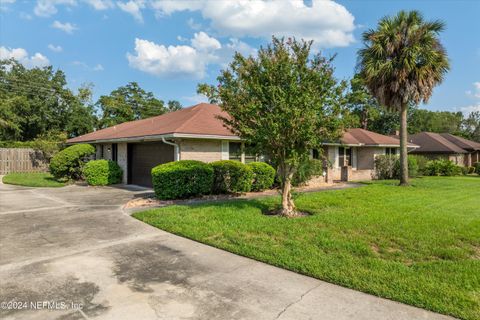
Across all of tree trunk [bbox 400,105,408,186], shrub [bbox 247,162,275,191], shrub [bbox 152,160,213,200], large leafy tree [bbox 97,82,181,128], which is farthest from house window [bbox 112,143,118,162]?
large leafy tree [bbox 97,82,181,128]

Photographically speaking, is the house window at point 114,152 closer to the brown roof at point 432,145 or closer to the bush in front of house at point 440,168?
the bush in front of house at point 440,168

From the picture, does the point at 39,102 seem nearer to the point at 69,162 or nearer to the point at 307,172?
the point at 69,162

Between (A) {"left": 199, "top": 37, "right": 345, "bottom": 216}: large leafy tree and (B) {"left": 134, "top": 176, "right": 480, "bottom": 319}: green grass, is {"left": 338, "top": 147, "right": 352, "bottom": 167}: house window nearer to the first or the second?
(B) {"left": 134, "top": 176, "right": 480, "bottom": 319}: green grass

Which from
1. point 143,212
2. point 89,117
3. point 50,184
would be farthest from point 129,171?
point 89,117

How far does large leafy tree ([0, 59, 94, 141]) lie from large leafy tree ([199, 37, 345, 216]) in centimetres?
3017

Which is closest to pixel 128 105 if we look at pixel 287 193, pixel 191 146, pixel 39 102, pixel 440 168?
pixel 39 102

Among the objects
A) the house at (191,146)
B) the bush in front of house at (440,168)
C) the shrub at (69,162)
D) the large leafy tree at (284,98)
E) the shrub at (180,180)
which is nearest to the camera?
the large leafy tree at (284,98)

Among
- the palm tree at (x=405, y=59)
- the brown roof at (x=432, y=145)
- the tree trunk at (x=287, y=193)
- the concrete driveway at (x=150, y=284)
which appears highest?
the palm tree at (x=405, y=59)

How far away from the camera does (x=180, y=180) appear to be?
10.7m

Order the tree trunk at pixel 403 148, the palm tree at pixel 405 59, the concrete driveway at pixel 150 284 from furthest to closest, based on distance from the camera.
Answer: the tree trunk at pixel 403 148 < the palm tree at pixel 405 59 < the concrete driveway at pixel 150 284

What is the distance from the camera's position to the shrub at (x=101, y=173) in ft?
50.7

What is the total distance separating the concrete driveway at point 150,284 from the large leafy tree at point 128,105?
3381 centimetres

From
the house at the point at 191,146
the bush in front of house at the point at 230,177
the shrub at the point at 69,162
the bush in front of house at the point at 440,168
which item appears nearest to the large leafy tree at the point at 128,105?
the house at the point at 191,146

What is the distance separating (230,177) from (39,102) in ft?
99.1
